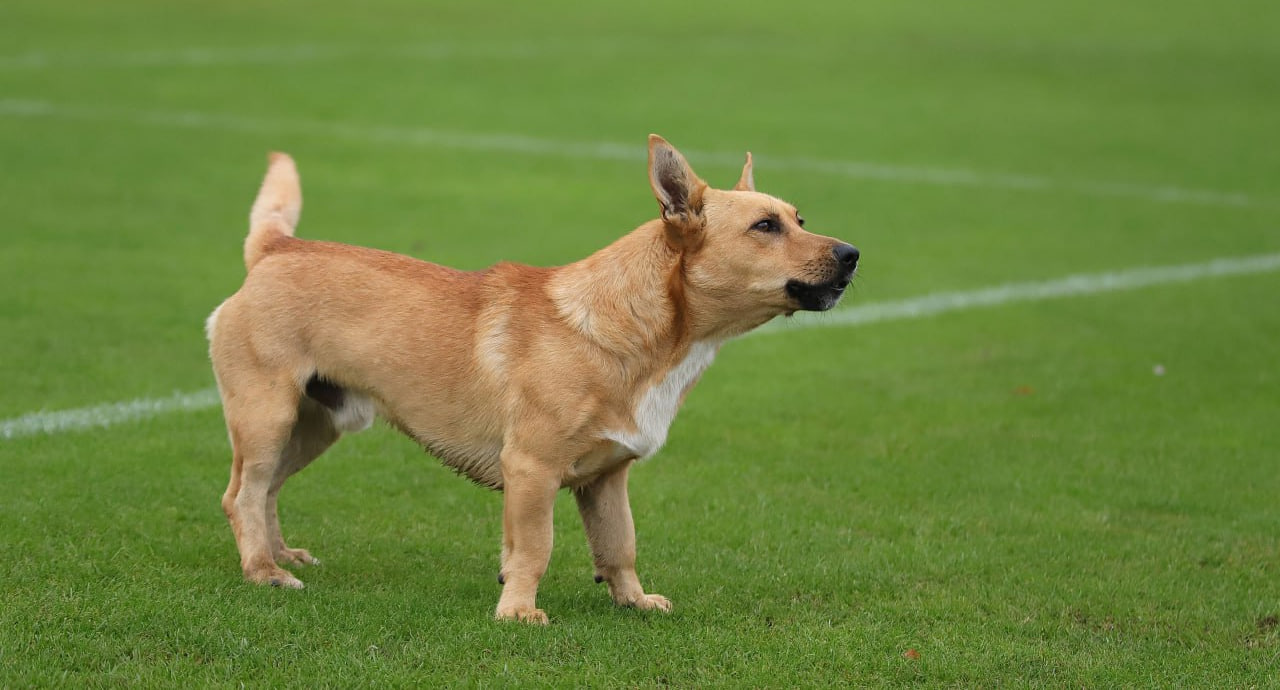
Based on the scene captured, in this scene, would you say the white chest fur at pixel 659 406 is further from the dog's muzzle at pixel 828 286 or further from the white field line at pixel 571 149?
the white field line at pixel 571 149

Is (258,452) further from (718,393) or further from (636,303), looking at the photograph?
(718,393)

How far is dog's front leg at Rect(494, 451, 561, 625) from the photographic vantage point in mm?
5965

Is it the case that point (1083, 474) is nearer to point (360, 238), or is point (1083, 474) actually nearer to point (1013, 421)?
point (1013, 421)

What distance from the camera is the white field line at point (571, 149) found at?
61.8 ft

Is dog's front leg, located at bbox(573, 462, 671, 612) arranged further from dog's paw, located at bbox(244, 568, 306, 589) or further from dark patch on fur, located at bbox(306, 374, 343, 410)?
dog's paw, located at bbox(244, 568, 306, 589)

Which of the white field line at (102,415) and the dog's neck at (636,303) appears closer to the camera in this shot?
the dog's neck at (636,303)

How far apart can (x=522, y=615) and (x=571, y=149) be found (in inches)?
563

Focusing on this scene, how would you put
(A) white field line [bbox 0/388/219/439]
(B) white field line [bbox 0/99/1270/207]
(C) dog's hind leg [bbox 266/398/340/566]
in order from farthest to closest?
(B) white field line [bbox 0/99/1270/207] < (A) white field line [bbox 0/388/219/439] < (C) dog's hind leg [bbox 266/398/340/566]

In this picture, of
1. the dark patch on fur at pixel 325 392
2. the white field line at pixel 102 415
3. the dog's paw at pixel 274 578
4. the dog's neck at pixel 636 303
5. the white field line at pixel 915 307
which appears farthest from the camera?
the white field line at pixel 915 307

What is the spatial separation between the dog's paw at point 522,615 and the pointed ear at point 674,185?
61.5 inches

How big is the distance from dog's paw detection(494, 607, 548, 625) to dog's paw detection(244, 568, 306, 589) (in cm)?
88

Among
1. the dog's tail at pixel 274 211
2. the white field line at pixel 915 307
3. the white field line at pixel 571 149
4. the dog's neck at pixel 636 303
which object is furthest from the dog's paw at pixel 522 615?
the white field line at pixel 571 149

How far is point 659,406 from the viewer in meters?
6.06

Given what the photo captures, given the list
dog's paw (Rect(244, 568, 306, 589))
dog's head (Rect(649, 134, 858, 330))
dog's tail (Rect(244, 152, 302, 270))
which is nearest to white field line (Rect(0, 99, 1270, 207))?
dog's tail (Rect(244, 152, 302, 270))
